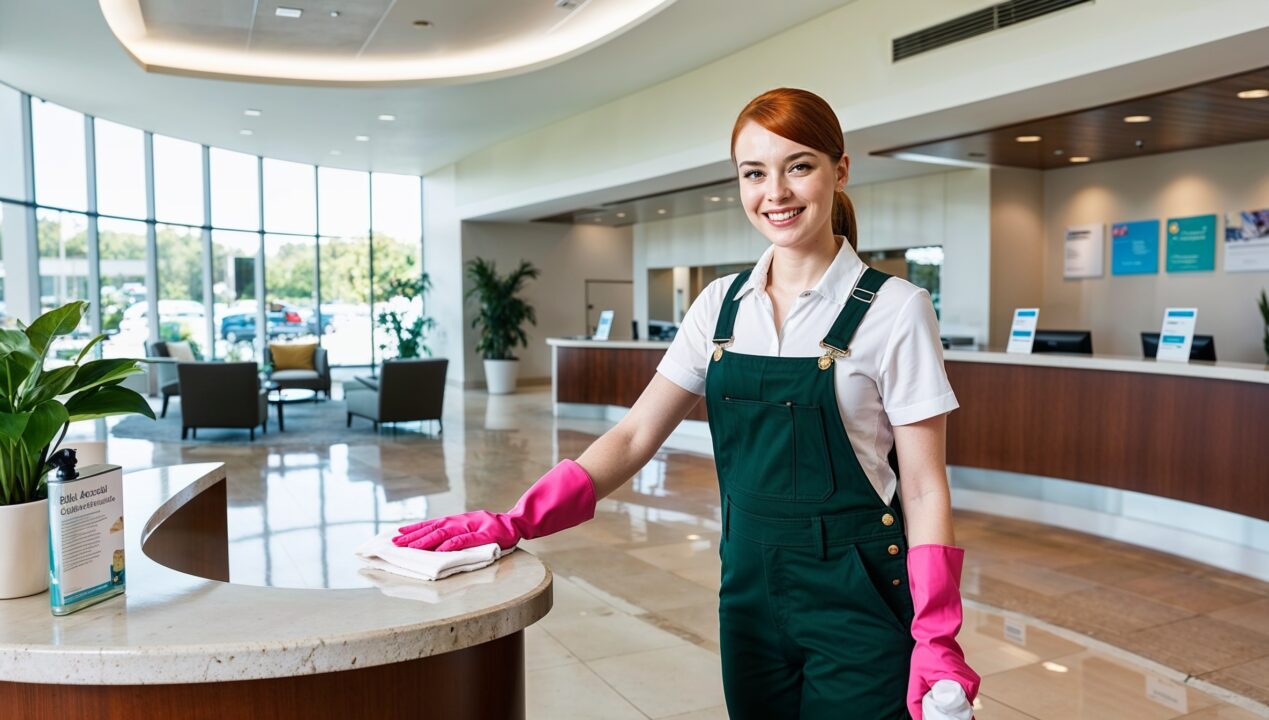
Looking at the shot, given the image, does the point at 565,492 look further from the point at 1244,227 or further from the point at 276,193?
the point at 276,193

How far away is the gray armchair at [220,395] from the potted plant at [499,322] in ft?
17.9

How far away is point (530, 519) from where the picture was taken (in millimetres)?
1563

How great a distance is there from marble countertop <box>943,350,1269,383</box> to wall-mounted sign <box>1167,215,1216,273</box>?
3403 mm

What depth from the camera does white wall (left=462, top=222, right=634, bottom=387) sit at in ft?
52.6

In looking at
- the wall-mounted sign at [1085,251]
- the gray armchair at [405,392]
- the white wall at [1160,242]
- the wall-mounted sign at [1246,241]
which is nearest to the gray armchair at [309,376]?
the gray armchair at [405,392]

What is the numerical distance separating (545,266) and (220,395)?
309 inches

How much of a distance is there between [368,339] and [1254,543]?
14.7m

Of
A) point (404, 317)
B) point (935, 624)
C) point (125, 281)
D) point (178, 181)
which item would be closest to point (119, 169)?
point (178, 181)

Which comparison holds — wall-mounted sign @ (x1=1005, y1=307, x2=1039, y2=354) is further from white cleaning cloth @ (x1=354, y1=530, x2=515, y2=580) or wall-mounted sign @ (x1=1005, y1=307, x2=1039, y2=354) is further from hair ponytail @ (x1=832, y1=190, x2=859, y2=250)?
white cleaning cloth @ (x1=354, y1=530, x2=515, y2=580)

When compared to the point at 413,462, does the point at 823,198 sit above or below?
above

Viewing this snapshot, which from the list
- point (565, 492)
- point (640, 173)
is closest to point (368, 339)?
point (640, 173)

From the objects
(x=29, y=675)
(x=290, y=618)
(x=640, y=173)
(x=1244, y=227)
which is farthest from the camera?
(x=640, y=173)

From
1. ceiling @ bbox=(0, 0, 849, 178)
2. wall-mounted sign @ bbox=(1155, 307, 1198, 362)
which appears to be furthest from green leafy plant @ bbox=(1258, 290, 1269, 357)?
ceiling @ bbox=(0, 0, 849, 178)

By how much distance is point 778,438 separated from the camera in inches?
58.2
